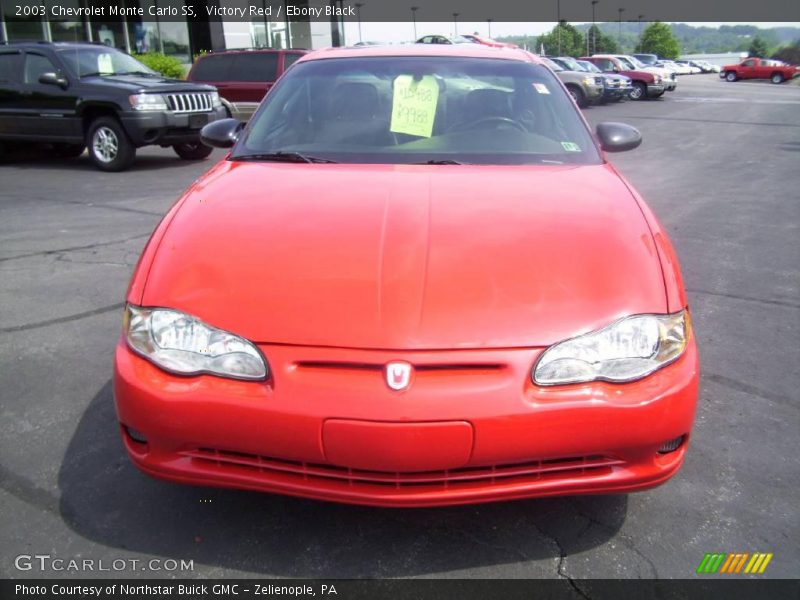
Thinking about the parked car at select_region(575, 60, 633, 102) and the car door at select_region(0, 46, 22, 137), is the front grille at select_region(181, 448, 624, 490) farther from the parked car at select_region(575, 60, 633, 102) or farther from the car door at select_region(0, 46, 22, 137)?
the parked car at select_region(575, 60, 633, 102)

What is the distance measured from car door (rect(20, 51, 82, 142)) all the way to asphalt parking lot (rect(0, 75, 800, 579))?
5.87 meters

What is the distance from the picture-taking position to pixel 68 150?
12664 mm

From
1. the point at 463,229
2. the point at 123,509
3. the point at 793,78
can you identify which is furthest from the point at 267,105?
the point at 793,78

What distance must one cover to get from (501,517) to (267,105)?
231cm

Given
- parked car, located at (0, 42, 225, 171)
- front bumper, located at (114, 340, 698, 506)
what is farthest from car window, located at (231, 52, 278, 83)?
front bumper, located at (114, 340, 698, 506)

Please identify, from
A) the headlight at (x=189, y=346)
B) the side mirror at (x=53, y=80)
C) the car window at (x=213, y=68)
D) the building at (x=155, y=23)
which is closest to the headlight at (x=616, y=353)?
the headlight at (x=189, y=346)

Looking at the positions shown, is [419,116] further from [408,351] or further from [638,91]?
[638,91]

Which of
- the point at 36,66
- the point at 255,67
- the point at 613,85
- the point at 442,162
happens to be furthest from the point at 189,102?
the point at 613,85

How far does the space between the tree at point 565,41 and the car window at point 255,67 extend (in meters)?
68.6

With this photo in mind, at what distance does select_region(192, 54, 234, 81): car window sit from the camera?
15.0 metres

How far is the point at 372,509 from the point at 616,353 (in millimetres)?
1038

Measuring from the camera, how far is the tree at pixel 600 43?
85006 millimetres

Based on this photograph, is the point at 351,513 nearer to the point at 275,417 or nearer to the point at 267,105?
the point at 275,417
